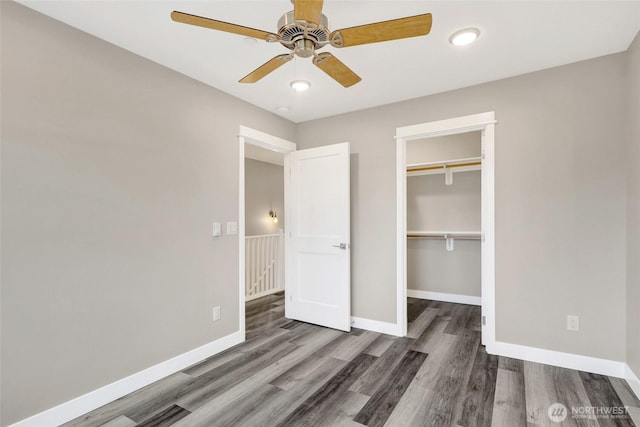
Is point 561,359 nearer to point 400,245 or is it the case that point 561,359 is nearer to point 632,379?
point 632,379

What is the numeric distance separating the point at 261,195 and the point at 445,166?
4.25m

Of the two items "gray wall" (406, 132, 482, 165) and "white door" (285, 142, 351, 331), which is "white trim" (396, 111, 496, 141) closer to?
"white door" (285, 142, 351, 331)

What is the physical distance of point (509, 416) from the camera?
6.50 feet

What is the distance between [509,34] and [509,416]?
2.62m

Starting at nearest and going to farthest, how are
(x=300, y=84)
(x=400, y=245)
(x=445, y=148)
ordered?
(x=300, y=84), (x=400, y=245), (x=445, y=148)

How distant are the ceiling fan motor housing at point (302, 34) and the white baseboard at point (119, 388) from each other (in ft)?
8.53

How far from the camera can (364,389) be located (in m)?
2.34

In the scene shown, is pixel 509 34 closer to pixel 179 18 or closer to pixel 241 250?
pixel 179 18

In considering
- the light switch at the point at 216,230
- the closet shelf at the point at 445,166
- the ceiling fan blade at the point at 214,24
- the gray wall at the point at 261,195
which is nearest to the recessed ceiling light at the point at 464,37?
the ceiling fan blade at the point at 214,24

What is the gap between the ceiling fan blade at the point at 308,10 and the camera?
4.51 feet

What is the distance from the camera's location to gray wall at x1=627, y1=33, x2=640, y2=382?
7.13 feet

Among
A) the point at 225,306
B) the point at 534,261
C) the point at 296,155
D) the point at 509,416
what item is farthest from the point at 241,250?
the point at 534,261

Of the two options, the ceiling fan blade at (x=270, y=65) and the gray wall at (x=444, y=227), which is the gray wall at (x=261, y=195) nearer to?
the gray wall at (x=444, y=227)

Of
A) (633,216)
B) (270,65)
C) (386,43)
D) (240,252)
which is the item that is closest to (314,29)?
(270,65)
